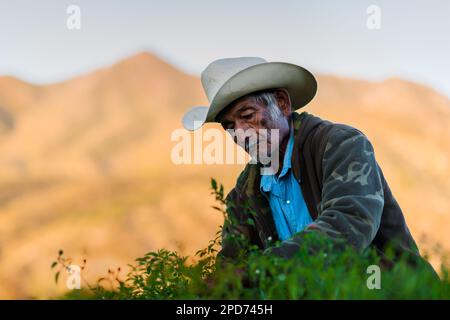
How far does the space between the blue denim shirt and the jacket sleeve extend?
0.44m

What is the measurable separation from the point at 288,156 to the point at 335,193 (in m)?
0.79

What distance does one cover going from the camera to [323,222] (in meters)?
3.85

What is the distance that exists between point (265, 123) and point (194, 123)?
641mm

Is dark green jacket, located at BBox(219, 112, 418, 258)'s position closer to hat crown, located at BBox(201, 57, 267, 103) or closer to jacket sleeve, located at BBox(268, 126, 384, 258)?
jacket sleeve, located at BBox(268, 126, 384, 258)

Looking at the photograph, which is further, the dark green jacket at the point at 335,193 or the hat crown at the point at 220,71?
the hat crown at the point at 220,71

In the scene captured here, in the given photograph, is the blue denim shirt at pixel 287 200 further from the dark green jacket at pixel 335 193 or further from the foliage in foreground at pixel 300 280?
the foliage in foreground at pixel 300 280

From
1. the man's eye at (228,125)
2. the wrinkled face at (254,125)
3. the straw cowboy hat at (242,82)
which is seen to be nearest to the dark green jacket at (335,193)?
the wrinkled face at (254,125)

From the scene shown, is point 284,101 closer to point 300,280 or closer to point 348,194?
point 348,194

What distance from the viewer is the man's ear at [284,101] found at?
5.02 m

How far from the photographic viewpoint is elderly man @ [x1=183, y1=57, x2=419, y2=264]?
14.4 feet

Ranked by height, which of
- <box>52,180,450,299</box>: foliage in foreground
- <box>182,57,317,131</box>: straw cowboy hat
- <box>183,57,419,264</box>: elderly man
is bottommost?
<box>52,180,450,299</box>: foliage in foreground

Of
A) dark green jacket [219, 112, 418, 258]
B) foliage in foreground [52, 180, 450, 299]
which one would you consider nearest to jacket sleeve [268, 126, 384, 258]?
dark green jacket [219, 112, 418, 258]

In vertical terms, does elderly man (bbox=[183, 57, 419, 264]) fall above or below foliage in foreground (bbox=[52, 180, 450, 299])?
above
